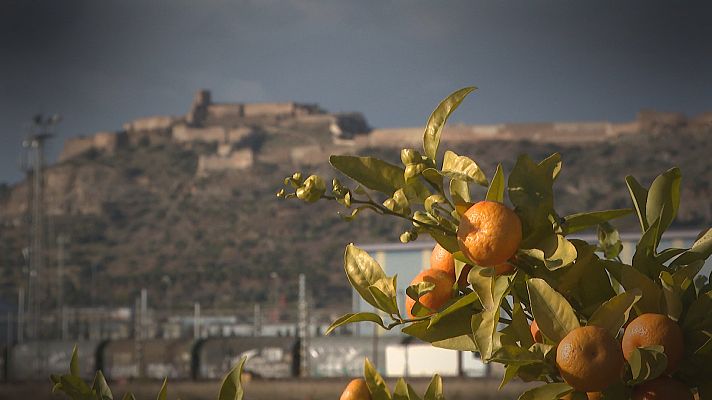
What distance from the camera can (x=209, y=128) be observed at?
143m

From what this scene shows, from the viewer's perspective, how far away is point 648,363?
138cm

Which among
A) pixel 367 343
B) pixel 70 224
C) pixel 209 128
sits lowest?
pixel 367 343

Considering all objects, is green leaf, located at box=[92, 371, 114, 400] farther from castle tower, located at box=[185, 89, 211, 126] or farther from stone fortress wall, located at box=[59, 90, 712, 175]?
castle tower, located at box=[185, 89, 211, 126]

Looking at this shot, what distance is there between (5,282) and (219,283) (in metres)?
Answer: 18.1

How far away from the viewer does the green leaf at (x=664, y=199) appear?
1.55m

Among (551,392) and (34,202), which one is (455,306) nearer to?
(551,392)

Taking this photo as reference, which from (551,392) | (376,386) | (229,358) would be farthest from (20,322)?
(551,392)

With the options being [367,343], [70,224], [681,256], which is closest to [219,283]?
[70,224]

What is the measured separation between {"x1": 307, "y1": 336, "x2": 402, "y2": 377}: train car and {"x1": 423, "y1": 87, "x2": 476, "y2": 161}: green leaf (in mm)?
31549

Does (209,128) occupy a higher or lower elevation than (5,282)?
Result: higher

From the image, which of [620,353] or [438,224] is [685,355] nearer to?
[620,353]

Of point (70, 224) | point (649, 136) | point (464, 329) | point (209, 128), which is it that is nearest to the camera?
point (464, 329)

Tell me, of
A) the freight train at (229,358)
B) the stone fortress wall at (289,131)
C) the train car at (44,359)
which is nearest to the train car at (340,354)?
the freight train at (229,358)

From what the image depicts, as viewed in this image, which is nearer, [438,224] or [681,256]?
[438,224]
